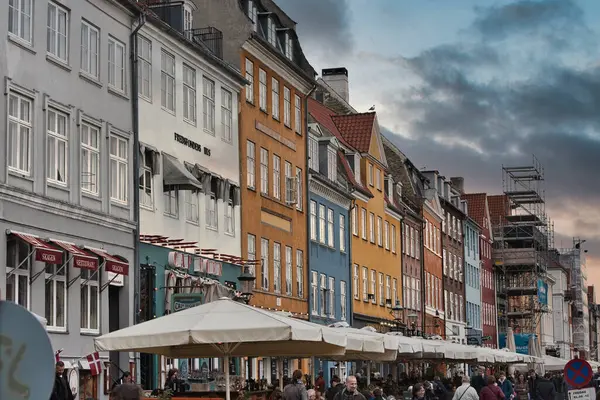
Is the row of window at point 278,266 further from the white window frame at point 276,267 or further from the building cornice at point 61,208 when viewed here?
the building cornice at point 61,208

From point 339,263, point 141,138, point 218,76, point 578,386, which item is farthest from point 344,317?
point 578,386

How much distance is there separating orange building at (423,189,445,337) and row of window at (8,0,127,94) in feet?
136

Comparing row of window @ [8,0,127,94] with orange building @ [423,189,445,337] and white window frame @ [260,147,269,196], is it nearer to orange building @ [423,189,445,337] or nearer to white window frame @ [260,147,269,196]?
white window frame @ [260,147,269,196]

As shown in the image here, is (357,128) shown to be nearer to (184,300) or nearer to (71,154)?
(184,300)

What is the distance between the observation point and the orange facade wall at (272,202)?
38094 millimetres

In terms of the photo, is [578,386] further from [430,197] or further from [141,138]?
[430,197]

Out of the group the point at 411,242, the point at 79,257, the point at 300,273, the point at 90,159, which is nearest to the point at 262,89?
the point at 300,273

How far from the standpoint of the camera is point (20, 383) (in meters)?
3.81

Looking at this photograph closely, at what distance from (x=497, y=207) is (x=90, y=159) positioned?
89.9 meters

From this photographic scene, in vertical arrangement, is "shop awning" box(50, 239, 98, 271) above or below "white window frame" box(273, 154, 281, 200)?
below

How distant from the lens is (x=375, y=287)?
57.1 meters

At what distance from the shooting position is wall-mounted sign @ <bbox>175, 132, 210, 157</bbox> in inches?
1246

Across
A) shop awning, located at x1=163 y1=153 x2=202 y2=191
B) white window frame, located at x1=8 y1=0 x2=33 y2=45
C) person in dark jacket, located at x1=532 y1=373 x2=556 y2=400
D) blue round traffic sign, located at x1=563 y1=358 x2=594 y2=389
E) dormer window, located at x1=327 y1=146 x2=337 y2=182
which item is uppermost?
dormer window, located at x1=327 y1=146 x2=337 y2=182

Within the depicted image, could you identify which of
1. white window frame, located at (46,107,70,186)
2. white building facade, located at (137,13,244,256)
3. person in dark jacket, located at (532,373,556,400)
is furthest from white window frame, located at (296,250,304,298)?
white window frame, located at (46,107,70,186)
